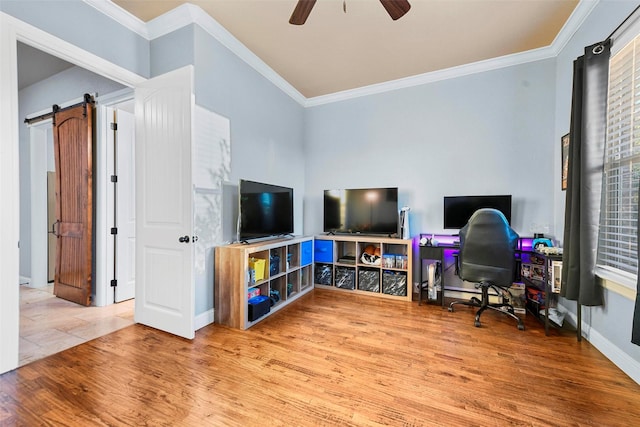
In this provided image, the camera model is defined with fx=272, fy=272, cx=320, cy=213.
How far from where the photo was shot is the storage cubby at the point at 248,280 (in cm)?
260

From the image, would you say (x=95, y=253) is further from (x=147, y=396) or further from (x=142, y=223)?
(x=147, y=396)

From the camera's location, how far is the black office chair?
8.59 ft

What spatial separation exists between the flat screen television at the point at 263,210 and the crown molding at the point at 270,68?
149 cm

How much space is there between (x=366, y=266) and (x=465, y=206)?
147 cm

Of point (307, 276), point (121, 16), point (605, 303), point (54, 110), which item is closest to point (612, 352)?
point (605, 303)

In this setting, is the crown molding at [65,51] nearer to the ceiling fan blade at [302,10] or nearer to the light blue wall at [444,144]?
the ceiling fan blade at [302,10]

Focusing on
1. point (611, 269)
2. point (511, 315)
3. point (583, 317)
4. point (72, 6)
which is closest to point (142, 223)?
point (72, 6)

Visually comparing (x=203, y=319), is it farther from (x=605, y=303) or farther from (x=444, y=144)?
(x=444, y=144)

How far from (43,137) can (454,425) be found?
569 centimetres

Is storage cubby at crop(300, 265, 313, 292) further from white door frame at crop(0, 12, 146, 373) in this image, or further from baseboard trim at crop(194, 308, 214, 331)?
white door frame at crop(0, 12, 146, 373)

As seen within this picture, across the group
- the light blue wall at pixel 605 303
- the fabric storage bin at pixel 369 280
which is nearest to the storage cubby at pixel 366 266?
the fabric storage bin at pixel 369 280

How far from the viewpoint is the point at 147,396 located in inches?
64.2

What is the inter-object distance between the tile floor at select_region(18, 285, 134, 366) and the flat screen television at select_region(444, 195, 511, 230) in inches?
149

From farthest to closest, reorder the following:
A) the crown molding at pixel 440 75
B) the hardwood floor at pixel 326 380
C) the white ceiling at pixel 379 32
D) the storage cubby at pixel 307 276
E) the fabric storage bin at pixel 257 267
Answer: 1. the storage cubby at pixel 307 276
2. the crown molding at pixel 440 75
3. the fabric storage bin at pixel 257 267
4. the white ceiling at pixel 379 32
5. the hardwood floor at pixel 326 380
